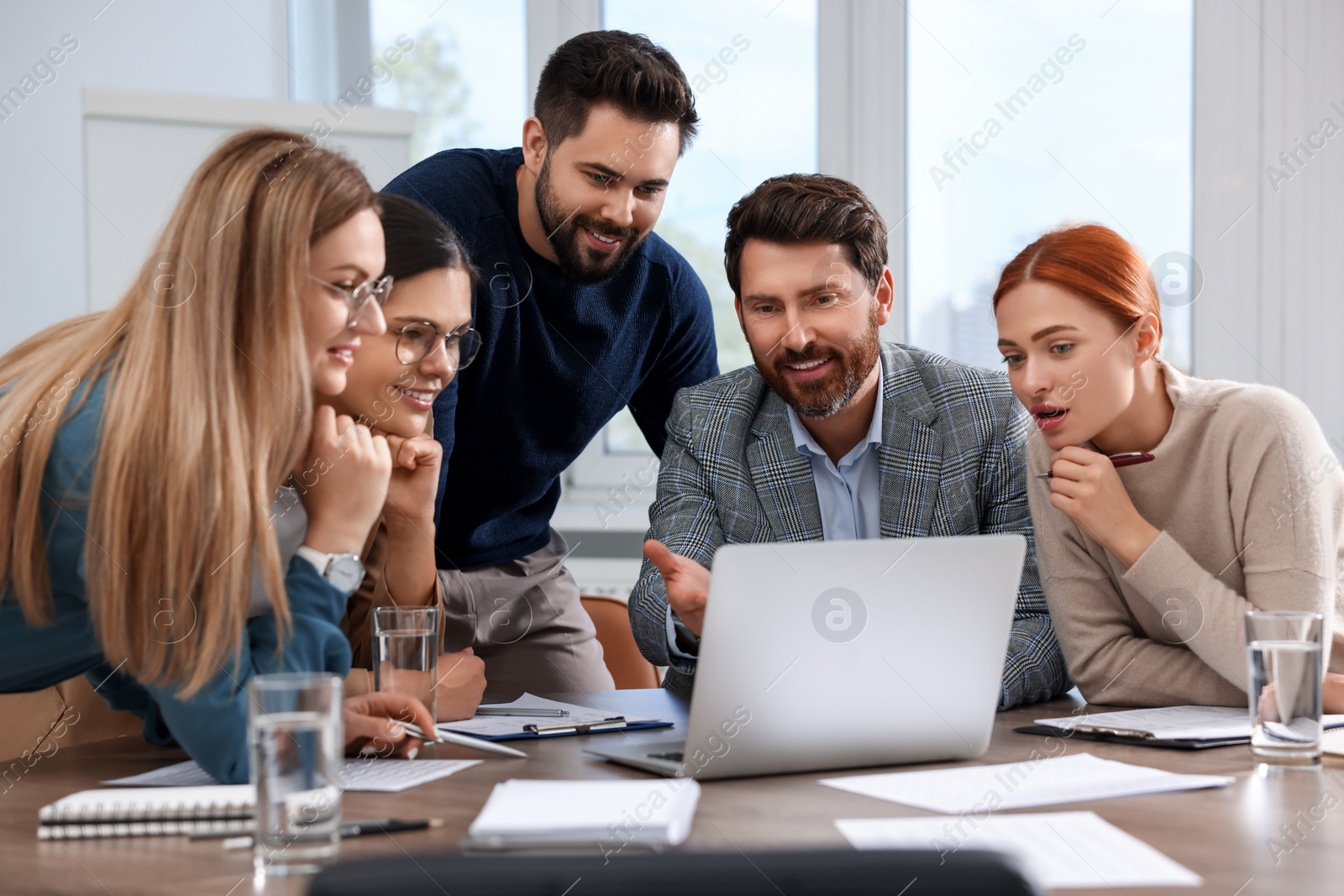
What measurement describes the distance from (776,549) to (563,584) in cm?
155

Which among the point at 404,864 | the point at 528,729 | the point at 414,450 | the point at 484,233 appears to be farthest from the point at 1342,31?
the point at 404,864

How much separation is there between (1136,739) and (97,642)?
1.16 metres

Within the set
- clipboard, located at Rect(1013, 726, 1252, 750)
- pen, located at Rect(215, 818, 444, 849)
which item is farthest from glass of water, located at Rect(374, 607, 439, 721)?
clipboard, located at Rect(1013, 726, 1252, 750)

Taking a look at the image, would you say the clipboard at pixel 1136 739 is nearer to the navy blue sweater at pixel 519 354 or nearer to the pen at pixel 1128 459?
the pen at pixel 1128 459

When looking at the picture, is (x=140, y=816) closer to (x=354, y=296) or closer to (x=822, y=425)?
(x=354, y=296)

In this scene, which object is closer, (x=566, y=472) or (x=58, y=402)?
(x=58, y=402)

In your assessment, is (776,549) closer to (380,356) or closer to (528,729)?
(528,729)

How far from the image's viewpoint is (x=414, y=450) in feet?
6.16

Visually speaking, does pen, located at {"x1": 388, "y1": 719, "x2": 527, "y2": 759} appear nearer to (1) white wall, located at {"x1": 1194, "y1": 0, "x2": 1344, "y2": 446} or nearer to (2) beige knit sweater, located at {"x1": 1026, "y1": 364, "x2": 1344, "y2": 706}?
(2) beige knit sweater, located at {"x1": 1026, "y1": 364, "x2": 1344, "y2": 706}

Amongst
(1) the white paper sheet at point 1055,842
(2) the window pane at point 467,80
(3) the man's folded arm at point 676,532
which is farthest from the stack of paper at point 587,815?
(2) the window pane at point 467,80

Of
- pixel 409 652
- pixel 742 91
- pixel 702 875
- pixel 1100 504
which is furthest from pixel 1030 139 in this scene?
pixel 702 875

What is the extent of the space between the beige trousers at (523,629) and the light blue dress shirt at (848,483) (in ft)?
2.30

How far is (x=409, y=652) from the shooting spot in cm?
140

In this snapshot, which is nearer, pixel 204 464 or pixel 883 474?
pixel 204 464
